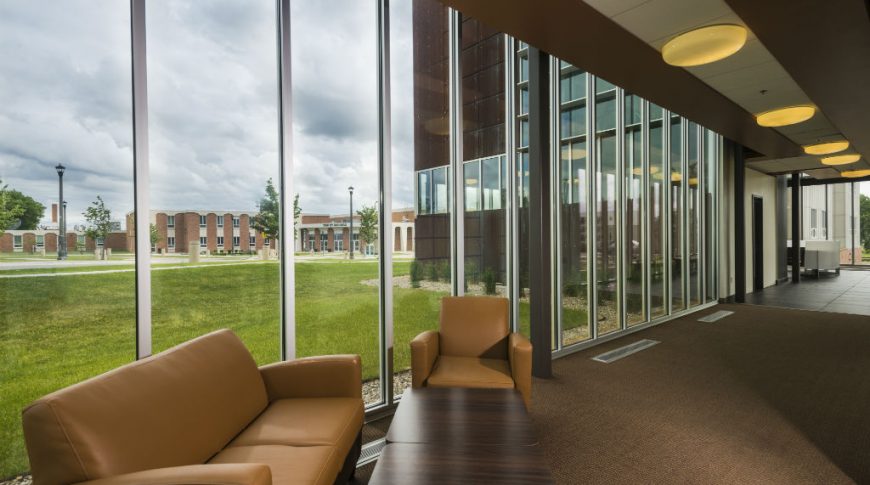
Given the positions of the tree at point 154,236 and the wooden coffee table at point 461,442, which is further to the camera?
the tree at point 154,236

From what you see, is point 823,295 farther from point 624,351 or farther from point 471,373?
point 471,373

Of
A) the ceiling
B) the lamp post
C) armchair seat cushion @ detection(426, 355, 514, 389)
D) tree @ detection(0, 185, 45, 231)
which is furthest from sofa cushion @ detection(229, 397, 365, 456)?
the ceiling

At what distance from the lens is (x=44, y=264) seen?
2205 millimetres

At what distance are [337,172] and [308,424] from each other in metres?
2.05

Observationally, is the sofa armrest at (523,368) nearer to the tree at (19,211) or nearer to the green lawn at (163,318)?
the green lawn at (163,318)

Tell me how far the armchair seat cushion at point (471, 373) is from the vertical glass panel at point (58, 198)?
1925 mm

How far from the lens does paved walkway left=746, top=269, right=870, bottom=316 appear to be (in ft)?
26.6

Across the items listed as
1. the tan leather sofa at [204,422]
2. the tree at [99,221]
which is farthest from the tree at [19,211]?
the tan leather sofa at [204,422]

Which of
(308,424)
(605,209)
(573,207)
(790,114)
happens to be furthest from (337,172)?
(790,114)

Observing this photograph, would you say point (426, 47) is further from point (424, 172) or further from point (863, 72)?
point (863, 72)

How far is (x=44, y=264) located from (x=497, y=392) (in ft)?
8.78

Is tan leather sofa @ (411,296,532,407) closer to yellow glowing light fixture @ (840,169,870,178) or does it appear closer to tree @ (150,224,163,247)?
tree @ (150,224,163,247)

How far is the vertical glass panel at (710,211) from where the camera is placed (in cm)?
836

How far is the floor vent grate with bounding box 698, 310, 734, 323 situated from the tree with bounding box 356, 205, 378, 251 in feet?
20.6
